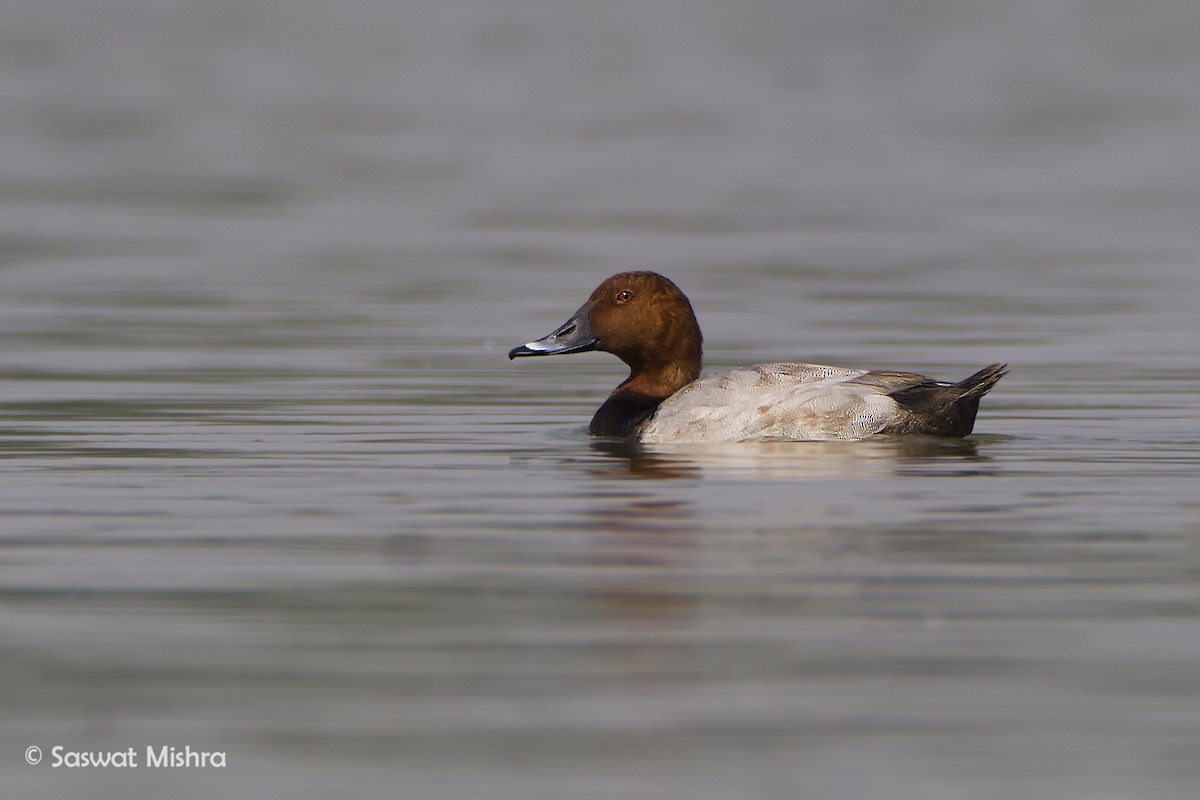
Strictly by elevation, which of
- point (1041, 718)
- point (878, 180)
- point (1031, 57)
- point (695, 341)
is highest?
point (1031, 57)

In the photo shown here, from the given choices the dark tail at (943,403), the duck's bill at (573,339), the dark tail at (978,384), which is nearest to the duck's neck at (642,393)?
the duck's bill at (573,339)

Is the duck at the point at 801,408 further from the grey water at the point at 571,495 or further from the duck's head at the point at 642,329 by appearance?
the duck's head at the point at 642,329

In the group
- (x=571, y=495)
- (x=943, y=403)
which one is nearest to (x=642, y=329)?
(x=943, y=403)

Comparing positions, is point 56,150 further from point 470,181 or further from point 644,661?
point 644,661

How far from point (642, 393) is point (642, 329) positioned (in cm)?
30

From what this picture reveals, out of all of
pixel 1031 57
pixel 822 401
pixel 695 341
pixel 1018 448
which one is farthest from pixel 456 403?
pixel 1031 57

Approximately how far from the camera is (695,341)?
11492mm

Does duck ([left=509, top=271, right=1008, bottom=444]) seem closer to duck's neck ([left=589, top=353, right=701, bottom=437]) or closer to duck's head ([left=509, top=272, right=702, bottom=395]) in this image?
duck's neck ([left=589, top=353, right=701, bottom=437])

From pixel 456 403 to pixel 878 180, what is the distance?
1648cm

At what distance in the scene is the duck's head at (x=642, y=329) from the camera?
37.4 ft

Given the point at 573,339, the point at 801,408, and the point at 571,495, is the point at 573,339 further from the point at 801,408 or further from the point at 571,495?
the point at 571,495

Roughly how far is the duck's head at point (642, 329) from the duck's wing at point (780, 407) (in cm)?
70

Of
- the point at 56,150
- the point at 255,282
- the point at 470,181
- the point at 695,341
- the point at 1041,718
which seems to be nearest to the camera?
the point at 1041,718

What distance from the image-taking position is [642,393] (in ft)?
37.4
